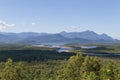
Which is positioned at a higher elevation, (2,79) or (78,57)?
(78,57)

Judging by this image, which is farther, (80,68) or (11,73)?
(80,68)

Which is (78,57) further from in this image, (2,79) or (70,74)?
(2,79)

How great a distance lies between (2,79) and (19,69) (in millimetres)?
3443

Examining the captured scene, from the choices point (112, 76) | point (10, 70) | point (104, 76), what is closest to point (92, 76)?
point (104, 76)

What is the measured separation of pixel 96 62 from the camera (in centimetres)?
5181

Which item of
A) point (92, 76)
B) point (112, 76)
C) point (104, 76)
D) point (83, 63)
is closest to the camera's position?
point (92, 76)

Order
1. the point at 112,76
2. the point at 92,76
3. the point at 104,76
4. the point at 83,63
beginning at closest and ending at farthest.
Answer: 1. the point at 92,76
2. the point at 104,76
3. the point at 112,76
4. the point at 83,63

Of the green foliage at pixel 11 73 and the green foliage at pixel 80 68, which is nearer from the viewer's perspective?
the green foliage at pixel 11 73

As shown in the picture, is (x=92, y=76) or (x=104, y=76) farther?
(x=104, y=76)

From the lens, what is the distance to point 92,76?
1438 inches

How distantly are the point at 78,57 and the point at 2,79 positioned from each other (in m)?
14.6

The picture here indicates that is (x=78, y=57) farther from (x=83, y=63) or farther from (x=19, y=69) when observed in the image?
(x=19, y=69)

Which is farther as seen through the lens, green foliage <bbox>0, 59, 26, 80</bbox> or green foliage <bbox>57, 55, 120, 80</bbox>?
green foliage <bbox>57, 55, 120, 80</bbox>

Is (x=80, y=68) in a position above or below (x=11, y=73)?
above
